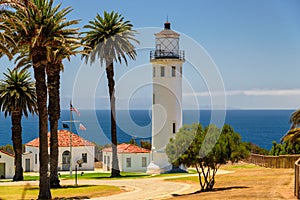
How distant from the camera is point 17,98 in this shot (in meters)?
48.7

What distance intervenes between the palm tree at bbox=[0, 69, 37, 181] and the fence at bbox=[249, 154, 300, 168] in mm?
22358

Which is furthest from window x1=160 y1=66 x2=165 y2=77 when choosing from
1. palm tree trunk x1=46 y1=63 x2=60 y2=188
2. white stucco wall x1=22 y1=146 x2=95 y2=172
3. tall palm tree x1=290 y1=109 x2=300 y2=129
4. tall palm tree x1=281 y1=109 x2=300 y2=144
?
tall palm tree x1=290 y1=109 x2=300 y2=129

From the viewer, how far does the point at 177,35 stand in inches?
2222

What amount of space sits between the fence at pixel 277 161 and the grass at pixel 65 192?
52.5 ft

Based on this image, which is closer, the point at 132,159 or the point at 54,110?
the point at 54,110

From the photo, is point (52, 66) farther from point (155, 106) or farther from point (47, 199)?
point (155, 106)

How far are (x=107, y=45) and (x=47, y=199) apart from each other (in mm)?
21949

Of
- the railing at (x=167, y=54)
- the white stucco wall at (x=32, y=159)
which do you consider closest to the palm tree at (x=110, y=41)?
the railing at (x=167, y=54)

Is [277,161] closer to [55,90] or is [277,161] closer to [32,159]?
[55,90]

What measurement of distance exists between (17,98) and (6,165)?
1256cm

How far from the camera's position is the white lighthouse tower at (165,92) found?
56906mm

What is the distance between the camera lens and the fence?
45428 millimetres

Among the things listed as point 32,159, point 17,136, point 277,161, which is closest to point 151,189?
point 277,161

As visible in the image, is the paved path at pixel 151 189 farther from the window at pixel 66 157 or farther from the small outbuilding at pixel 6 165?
the window at pixel 66 157
